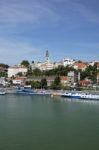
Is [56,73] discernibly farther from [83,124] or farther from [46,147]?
[46,147]

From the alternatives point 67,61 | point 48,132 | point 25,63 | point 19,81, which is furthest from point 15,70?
point 48,132

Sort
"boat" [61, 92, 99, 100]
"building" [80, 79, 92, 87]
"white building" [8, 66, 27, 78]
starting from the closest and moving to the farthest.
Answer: "boat" [61, 92, 99, 100]
"building" [80, 79, 92, 87]
"white building" [8, 66, 27, 78]

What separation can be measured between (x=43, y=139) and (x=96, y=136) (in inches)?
58.2

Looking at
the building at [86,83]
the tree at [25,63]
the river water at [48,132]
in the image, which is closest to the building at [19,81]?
the building at [86,83]

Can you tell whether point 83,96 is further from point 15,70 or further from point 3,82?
point 15,70

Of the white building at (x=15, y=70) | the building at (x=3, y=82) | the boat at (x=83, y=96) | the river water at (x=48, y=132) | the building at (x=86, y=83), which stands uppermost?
the white building at (x=15, y=70)

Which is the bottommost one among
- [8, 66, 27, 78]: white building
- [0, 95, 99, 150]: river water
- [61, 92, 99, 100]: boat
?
[0, 95, 99, 150]: river water

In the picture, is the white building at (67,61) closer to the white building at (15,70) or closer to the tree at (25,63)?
the tree at (25,63)

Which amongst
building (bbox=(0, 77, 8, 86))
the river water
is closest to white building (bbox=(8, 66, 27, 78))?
building (bbox=(0, 77, 8, 86))

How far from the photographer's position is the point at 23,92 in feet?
98.9

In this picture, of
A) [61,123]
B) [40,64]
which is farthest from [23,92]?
[61,123]

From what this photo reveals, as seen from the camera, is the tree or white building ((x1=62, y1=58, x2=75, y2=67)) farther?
white building ((x1=62, y1=58, x2=75, y2=67))

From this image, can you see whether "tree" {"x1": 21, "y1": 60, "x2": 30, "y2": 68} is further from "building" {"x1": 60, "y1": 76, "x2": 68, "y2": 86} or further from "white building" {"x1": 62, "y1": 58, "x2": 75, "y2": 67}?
"building" {"x1": 60, "y1": 76, "x2": 68, "y2": 86}

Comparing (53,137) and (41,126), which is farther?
(41,126)
